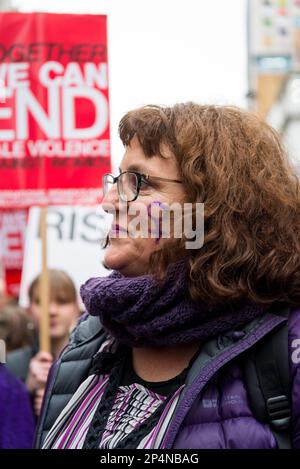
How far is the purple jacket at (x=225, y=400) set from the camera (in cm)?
161

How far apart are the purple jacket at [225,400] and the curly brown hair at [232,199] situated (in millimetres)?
94

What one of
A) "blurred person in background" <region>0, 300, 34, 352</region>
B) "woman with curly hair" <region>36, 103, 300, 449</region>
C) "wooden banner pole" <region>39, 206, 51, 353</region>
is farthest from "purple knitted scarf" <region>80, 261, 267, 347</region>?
"blurred person in background" <region>0, 300, 34, 352</region>

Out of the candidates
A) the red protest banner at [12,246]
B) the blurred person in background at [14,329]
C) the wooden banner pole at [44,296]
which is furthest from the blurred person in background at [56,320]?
the red protest banner at [12,246]

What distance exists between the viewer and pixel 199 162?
72.7 inches

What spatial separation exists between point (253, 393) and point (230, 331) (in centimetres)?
16

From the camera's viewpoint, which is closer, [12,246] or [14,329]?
[14,329]

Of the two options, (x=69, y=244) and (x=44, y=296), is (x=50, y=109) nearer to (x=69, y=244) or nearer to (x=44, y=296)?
(x=44, y=296)

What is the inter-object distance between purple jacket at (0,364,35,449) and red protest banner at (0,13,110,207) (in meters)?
0.92

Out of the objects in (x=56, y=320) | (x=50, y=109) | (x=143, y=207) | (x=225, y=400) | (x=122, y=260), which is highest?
(x=50, y=109)

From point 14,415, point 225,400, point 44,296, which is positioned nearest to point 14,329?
point 44,296

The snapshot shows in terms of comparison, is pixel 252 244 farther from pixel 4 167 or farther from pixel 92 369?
pixel 4 167

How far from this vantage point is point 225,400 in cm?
166

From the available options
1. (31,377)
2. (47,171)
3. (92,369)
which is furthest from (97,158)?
(92,369)

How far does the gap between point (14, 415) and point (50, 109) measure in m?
1.51
